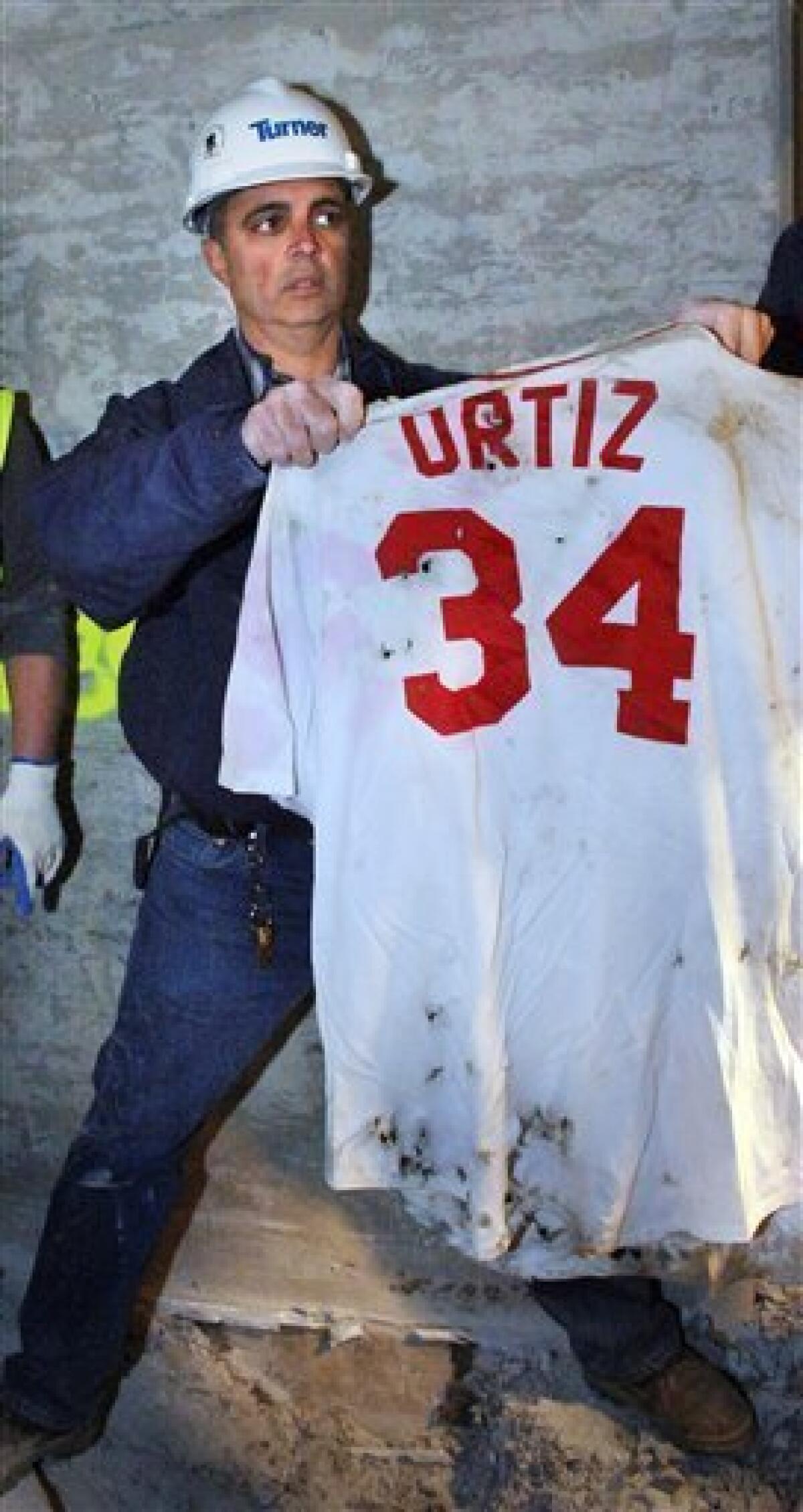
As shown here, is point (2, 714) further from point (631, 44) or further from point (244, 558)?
point (631, 44)

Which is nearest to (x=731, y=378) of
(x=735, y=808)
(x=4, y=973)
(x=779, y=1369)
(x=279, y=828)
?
(x=735, y=808)

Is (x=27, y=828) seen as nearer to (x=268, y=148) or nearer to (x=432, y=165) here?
(x=268, y=148)

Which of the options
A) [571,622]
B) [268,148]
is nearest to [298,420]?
[571,622]

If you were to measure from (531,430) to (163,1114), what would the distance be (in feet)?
4.04

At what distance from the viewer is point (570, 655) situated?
1.87 m

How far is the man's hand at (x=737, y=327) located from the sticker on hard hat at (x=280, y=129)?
2.39ft

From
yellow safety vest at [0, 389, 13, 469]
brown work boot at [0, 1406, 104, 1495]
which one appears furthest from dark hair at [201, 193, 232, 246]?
brown work boot at [0, 1406, 104, 1495]

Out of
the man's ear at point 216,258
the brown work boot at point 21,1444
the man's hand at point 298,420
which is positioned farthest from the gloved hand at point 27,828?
the man's hand at point 298,420

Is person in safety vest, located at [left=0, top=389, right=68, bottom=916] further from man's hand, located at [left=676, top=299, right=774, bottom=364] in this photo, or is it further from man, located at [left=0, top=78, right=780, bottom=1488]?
man's hand, located at [left=676, top=299, right=774, bottom=364]

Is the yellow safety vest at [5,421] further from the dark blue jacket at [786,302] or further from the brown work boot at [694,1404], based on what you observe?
the brown work boot at [694,1404]

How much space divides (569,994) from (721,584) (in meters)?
0.57

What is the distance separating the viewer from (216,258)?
2.36 m

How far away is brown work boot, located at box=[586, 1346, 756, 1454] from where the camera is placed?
7.93ft

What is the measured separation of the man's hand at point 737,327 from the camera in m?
1.95
